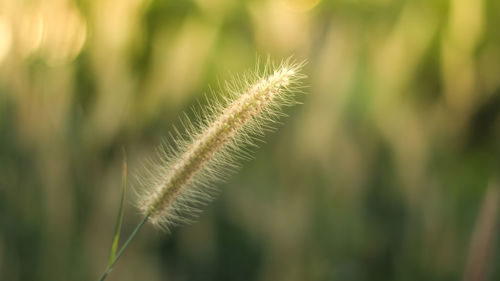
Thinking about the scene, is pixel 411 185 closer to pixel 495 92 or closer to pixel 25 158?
pixel 495 92

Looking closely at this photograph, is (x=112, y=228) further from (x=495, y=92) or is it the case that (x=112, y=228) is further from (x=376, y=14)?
(x=495, y=92)

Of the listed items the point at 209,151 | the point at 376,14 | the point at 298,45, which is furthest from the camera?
the point at 376,14

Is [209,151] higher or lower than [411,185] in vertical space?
lower

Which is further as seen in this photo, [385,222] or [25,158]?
[385,222]

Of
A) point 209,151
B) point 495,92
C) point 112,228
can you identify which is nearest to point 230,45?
point 112,228

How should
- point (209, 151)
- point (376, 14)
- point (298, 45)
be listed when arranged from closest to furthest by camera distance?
point (209, 151)
point (298, 45)
point (376, 14)

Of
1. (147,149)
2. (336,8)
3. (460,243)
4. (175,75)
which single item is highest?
(336,8)
